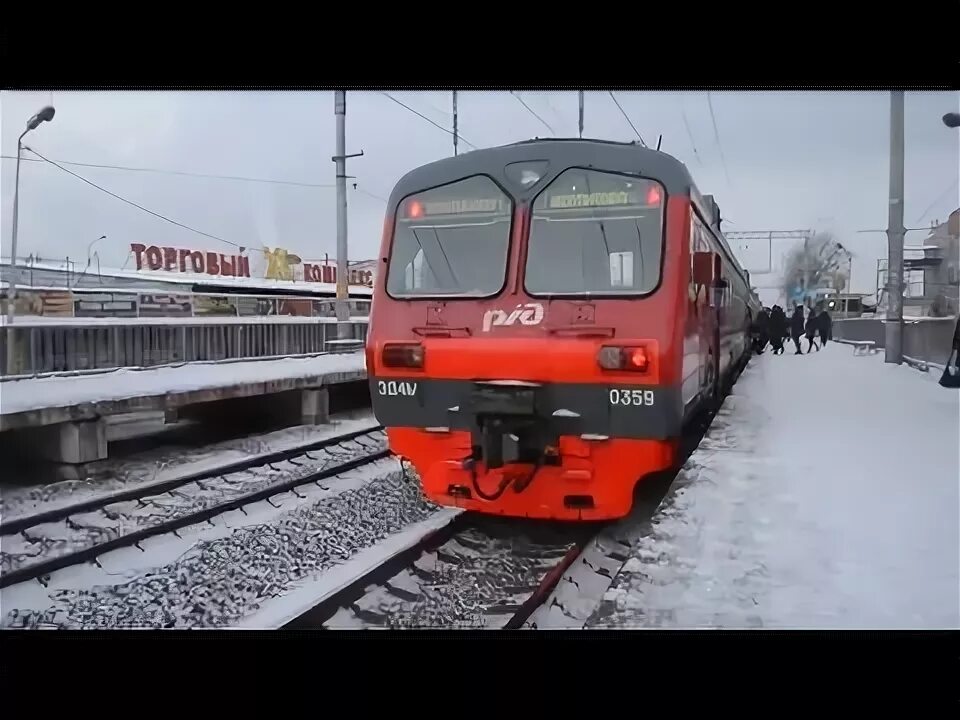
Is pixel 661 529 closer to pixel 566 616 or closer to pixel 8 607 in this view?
pixel 566 616

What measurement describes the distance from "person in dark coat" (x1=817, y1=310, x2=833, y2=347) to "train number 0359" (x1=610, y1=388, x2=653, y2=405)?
1.11 metres

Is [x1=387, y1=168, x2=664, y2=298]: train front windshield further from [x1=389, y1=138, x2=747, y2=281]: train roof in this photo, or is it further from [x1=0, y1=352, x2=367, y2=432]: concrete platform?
[x1=0, y1=352, x2=367, y2=432]: concrete platform

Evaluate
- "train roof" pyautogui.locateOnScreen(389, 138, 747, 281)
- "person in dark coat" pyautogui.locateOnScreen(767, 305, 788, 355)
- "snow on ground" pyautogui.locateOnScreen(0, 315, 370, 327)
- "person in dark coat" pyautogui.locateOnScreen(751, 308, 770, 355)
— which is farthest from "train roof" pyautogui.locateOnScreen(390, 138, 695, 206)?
"person in dark coat" pyautogui.locateOnScreen(751, 308, 770, 355)

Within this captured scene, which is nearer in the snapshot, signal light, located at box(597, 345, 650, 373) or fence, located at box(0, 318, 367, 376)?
signal light, located at box(597, 345, 650, 373)

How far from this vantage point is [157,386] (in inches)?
166

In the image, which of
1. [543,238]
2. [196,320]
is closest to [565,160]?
[543,238]

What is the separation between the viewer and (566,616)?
9.00ft

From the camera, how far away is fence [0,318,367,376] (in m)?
3.93

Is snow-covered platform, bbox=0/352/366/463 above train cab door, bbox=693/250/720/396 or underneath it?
underneath

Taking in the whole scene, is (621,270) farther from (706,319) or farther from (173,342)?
(173,342)

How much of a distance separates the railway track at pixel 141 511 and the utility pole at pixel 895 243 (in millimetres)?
3159

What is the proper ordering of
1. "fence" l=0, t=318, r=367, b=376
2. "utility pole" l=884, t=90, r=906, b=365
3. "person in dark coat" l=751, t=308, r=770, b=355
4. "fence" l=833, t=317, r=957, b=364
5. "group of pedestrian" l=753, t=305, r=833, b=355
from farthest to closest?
"person in dark coat" l=751, t=308, r=770, b=355
"fence" l=0, t=318, r=367, b=376
"group of pedestrian" l=753, t=305, r=833, b=355
"fence" l=833, t=317, r=957, b=364
"utility pole" l=884, t=90, r=906, b=365

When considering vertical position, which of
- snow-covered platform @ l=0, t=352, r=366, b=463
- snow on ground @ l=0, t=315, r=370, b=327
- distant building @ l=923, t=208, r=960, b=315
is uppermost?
distant building @ l=923, t=208, r=960, b=315
